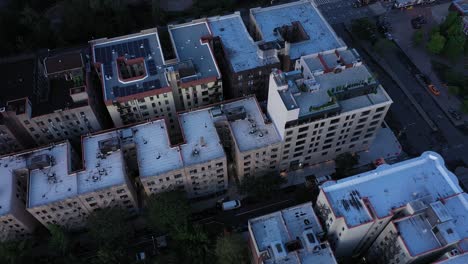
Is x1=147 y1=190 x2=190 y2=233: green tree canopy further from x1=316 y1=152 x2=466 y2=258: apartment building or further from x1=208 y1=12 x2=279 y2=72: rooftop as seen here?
x1=208 y1=12 x2=279 y2=72: rooftop

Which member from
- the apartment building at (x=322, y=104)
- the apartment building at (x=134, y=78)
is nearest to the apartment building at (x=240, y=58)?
the apartment building at (x=322, y=104)

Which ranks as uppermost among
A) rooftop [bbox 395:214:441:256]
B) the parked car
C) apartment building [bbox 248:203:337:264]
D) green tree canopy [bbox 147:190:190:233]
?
the parked car

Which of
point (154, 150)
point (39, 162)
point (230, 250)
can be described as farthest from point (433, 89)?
point (39, 162)

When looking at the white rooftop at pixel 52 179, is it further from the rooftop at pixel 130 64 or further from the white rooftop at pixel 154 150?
the rooftop at pixel 130 64

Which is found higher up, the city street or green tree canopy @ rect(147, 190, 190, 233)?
the city street

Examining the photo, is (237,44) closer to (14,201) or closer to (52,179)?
(52,179)

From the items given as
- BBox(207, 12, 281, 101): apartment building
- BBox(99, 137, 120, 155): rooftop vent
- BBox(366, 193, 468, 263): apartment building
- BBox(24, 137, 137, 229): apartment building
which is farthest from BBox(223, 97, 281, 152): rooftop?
BBox(366, 193, 468, 263): apartment building

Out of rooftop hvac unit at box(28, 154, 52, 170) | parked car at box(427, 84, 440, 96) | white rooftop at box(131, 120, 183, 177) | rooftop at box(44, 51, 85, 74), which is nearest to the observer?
white rooftop at box(131, 120, 183, 177)
